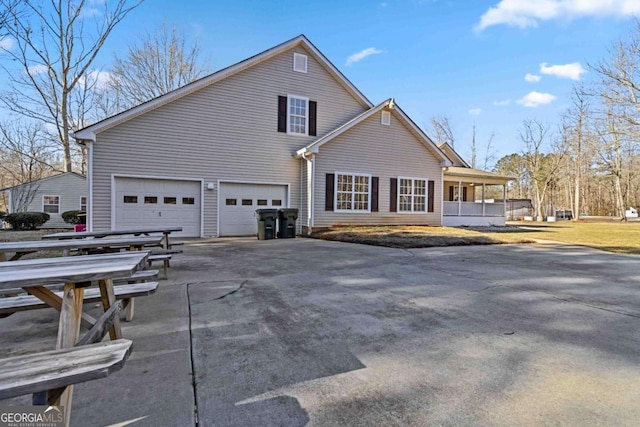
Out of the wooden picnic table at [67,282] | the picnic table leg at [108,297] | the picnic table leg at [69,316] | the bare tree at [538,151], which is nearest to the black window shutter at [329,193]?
the picnic table leg at [108,297]

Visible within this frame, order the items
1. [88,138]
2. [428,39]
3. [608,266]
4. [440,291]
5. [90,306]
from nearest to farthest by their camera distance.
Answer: [90,306] < [440,291] < [608,266] < [88,138] < [428,39]

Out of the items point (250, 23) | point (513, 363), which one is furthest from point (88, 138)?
point (513, 363)

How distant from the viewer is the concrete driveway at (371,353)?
1920mm

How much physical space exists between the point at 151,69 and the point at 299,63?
15.7m

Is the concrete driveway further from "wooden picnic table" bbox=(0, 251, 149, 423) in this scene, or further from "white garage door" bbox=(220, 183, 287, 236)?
"white garage door" bbox=(220, 183, 287, 236)

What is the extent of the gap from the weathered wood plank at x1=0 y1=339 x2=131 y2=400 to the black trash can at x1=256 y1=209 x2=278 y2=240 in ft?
33.6

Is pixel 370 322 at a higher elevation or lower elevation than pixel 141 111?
lower

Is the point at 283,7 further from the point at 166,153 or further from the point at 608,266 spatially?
the point at 608,266

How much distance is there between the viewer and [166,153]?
480 inches

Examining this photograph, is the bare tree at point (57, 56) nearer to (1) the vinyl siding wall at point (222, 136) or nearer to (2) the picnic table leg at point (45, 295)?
(1) the vinyl siding wall at point (222, 136)

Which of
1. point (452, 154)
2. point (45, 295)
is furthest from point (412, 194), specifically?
point (45, 295)

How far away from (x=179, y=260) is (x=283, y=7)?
13.7 metres

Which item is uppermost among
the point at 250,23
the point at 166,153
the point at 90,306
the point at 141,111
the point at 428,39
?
the point at 250,23

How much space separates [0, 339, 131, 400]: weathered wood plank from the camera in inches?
55.9
